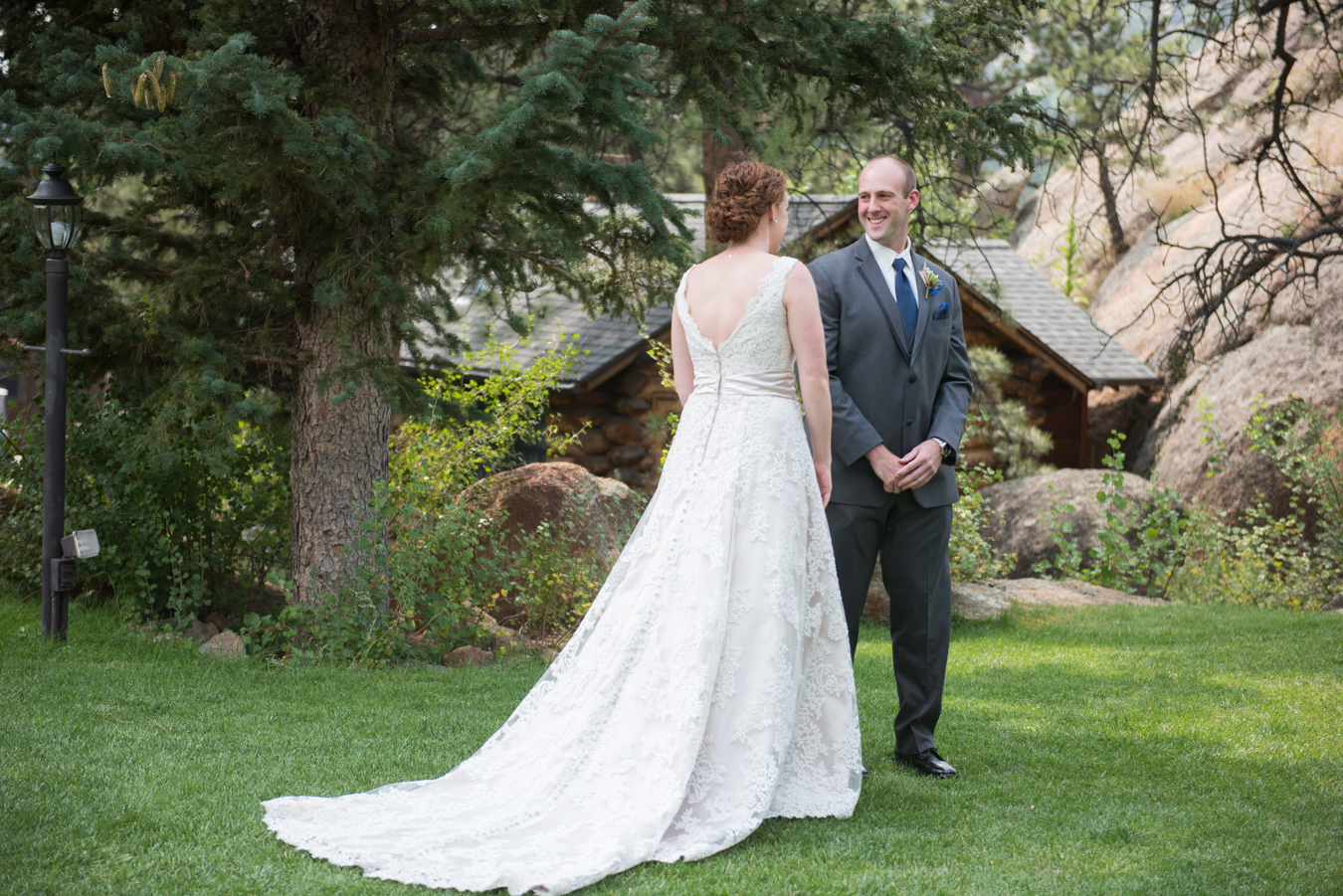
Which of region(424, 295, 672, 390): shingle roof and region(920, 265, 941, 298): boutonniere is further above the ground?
region(424, 295, 672, 390): shingle roof

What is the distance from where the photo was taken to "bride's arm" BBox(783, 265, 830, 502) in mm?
3523

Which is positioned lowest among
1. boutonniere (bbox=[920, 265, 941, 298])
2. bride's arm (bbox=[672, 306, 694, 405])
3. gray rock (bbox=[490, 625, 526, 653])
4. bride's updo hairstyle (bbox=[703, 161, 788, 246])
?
gray rock (bbox=[490, 625, 526, 653])

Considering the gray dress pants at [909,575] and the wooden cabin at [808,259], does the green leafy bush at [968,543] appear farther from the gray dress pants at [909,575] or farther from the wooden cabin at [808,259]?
the gray dress pants at [909,575]

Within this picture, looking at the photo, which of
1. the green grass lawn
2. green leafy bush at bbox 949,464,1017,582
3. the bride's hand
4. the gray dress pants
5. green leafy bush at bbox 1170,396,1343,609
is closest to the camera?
the green grass lawn

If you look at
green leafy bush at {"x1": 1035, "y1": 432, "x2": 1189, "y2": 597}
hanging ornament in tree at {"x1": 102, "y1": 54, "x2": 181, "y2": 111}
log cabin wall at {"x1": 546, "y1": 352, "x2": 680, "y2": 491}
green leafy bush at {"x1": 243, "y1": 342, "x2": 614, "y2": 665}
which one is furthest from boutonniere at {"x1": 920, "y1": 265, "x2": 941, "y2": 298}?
log cabin wall at {"x1": 546, "y1": 352, "x2": 680, "y2": 491}

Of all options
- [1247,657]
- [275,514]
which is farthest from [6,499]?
[1247,657]

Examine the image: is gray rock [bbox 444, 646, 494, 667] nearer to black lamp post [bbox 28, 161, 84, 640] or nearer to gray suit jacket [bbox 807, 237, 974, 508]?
black lamp post [bbox 28, 161, 84, 640]

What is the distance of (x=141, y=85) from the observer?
4.39 m

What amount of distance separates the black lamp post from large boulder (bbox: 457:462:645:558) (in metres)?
2.21

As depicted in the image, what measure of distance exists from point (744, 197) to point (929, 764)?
2076 millimetres

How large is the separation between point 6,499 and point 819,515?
20.9 ft

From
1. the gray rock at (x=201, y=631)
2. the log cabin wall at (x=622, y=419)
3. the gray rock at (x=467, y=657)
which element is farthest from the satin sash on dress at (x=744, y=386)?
the log cabin wall at (x=622, y=419)

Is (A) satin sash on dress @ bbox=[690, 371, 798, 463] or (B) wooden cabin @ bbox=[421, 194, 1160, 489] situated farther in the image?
(B) wooden cabin @ bbox=[421, 194, 1160, 489]

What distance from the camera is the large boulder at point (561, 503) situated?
705 centimetres
